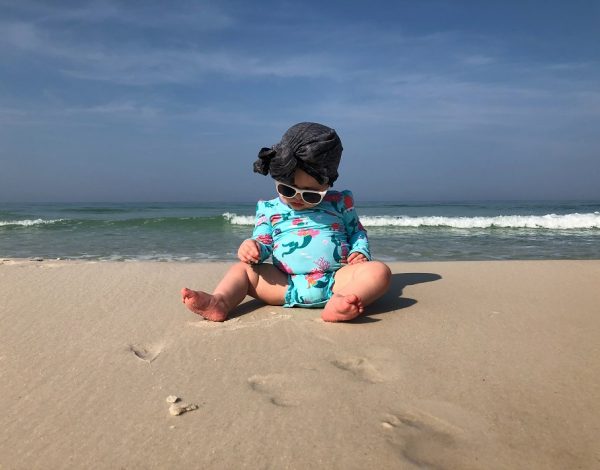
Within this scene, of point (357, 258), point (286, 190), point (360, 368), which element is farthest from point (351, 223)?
point (360, 368)

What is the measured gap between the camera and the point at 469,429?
4.25 feet

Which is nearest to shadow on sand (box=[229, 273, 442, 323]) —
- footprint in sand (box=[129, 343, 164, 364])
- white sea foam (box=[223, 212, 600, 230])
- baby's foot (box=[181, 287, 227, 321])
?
baby's foot (box=[181, 287, 227, 321])

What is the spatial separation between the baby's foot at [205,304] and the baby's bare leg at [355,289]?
0.52m

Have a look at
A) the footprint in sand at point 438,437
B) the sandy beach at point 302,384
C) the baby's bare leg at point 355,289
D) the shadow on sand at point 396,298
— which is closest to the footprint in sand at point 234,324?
the sandy beach at point 302,384

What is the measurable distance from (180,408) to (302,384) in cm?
42

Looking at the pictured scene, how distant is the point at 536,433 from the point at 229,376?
0.99 meters

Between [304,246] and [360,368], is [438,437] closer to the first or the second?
[360,368]

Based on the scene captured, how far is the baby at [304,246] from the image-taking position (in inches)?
95.2

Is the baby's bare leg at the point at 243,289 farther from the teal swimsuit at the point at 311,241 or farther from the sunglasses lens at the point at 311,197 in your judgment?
the sunglasses lens at the point at 311,197

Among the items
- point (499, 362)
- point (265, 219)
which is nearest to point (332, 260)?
point (265, 219)

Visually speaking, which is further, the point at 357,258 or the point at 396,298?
the point at 396,298

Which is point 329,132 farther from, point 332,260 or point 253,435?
point 253,435

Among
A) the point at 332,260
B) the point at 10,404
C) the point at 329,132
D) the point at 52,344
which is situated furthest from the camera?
the point at 332,260

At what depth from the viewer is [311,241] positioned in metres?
2.68
